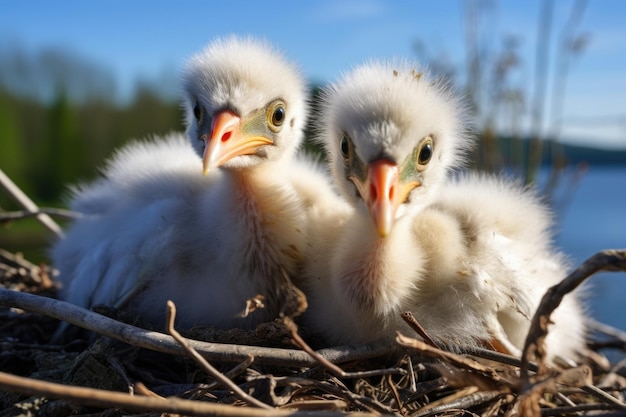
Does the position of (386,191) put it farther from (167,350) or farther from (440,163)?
(167,350)

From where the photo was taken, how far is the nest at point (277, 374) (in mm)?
958

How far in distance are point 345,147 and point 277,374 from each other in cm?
53

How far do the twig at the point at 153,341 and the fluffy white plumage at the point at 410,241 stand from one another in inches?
6.5

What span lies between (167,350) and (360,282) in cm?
44

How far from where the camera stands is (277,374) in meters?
1.40

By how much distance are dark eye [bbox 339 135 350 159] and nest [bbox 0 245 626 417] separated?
0.36m

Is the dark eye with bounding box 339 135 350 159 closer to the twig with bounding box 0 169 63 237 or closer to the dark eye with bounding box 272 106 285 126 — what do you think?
the dark eye with bounding box 272 106 285 126

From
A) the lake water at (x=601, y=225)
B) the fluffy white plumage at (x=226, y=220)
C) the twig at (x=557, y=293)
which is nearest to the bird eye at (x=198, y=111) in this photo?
the fluffy white plumage at (x=226, y=220)

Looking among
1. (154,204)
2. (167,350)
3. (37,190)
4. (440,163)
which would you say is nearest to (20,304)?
(167,350)

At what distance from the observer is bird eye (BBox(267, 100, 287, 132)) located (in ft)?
5.16

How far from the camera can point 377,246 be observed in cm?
135

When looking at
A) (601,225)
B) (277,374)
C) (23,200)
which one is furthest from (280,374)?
(601,225)

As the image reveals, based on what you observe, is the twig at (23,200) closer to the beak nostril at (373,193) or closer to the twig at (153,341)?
the twig at (153,341)

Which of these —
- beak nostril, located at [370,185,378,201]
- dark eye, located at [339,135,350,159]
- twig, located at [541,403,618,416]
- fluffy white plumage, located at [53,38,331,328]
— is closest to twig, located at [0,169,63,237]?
fluffy white plumage, located at [53,38,331,328]
